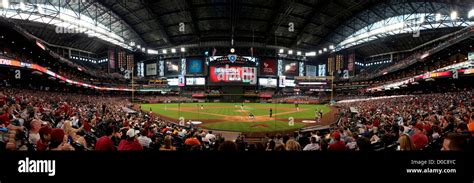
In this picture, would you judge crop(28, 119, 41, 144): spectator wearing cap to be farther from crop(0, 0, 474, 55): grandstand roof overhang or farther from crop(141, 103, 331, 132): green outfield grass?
crop(0, 0, 474, 55): grandstand roof overhang

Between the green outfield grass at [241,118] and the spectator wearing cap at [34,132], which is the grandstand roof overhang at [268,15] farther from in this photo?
the spectator wearing cap at [34,132]

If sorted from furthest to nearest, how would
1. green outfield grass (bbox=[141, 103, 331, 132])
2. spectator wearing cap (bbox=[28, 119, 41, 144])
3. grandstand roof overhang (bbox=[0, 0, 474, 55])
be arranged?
grandstand roof overhang (bbox=[0, 0, 474, 55])
green outfield grass (bbox=[141, 103, 331, 132])
spectator wearing cap (bbox=[28, 119, 41, 144])

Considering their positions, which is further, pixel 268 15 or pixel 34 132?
pixel 268 15

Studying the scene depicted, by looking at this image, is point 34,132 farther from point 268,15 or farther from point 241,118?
point 268,15

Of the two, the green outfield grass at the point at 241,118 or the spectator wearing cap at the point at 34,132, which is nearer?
the spectator wearing cap at the point at 34,132

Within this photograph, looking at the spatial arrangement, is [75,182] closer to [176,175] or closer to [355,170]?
[176,175]

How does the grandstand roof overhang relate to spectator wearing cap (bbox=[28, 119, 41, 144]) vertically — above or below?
above

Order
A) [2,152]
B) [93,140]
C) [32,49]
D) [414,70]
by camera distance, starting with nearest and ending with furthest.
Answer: [2,152] → [93,140] → [32,49] → [414,70]

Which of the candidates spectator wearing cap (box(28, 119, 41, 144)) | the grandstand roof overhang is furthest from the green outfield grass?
the grandstand roof overhang

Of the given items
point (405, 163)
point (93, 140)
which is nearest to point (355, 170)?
point (405, 163)

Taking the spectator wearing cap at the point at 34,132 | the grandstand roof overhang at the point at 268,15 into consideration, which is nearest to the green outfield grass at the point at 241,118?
the spectator wearing cap at the point at 34,132

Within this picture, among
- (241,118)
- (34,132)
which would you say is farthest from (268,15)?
(34,132)

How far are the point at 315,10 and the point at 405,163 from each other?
4301 cm

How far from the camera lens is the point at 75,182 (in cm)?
229
